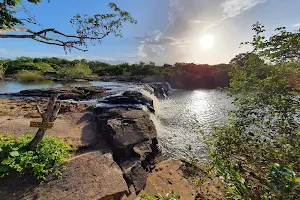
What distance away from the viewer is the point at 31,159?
3.23 m

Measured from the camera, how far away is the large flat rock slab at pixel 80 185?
2.96 m

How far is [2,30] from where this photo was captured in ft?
12.3

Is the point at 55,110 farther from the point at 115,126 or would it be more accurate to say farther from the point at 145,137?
the point at 145,137

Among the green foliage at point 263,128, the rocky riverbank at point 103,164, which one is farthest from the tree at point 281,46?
the rocky riverbank at point 103,164

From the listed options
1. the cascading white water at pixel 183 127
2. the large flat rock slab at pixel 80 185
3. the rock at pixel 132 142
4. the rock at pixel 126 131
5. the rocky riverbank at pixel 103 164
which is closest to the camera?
the large flat rock slab at pixel 80 185

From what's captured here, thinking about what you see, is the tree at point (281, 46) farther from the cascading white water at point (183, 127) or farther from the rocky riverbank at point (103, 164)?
the rocky riverbank at point (103, 164)

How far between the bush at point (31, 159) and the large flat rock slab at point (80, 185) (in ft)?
0.58

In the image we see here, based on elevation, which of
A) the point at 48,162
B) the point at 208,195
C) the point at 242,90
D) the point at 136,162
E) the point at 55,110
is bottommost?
→ the point at 208,195

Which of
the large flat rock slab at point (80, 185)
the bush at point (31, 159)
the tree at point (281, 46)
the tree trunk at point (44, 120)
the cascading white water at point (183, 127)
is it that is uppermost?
the tree at point (281, 46)

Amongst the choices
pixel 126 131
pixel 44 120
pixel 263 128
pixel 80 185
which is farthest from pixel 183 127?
pixel 44 120

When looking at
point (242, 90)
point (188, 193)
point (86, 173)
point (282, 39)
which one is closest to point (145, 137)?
point (188, 193)

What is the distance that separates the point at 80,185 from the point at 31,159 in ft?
3.37

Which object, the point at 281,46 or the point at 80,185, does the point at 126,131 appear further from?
the point at 281,46

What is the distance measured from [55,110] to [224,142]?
3.49 meters
